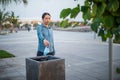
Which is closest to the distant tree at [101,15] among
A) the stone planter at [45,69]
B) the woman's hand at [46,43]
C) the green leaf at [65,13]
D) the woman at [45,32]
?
the green leaf at [65,13]

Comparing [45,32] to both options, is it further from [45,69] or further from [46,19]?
[45,69]

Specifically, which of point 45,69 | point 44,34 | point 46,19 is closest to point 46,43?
point 44,34

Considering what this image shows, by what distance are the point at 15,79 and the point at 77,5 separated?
18.9ft

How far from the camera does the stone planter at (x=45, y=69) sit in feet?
13.9

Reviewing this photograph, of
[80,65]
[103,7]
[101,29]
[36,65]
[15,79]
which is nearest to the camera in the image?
[103,7]

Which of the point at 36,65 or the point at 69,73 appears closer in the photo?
the point at 36,65

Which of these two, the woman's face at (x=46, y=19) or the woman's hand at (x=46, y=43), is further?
the woman's face at (x=46, y=19)

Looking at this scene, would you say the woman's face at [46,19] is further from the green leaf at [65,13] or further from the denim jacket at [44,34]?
the green leaf at [65,13]

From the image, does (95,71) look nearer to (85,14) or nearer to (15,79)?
(15,79)

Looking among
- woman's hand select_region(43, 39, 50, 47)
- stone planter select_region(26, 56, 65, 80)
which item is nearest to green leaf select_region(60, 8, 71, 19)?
stone planter select_region(26, 56, 65, 80)

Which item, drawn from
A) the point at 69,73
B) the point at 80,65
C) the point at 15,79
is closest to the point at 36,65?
the point at 15,79

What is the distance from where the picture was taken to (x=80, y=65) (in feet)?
29.2

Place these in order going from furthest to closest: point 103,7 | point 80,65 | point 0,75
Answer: point 80,65 → point 0,75 → point 103,7

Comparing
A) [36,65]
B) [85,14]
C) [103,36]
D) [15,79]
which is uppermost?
[85,14]
